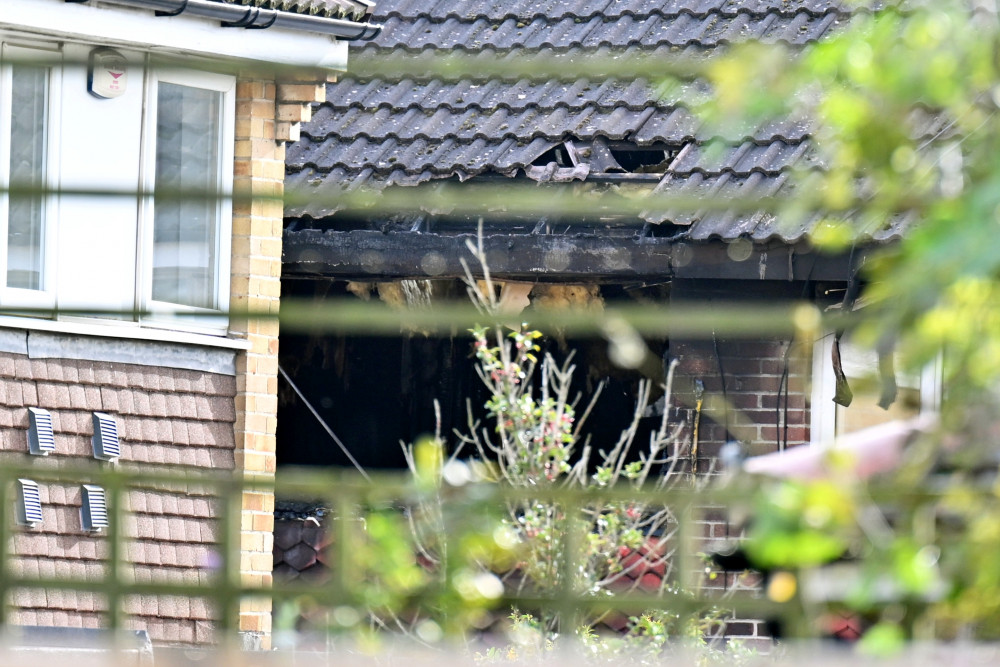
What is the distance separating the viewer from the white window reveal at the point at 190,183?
7453 millimetres

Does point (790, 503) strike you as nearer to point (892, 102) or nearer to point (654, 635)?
point (892, 102)

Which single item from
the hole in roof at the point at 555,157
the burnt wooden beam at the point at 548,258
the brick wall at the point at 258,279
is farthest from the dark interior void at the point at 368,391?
the hole in roof at the point at 555,157

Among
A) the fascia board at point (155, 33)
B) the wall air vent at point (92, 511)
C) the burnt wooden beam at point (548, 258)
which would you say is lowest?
the wall air vent at point (92, 511)

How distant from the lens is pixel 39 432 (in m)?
6.99

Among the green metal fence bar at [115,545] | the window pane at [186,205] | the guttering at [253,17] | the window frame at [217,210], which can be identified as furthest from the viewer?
the window pane at [186,205]

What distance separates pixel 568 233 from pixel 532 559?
2.55 metres

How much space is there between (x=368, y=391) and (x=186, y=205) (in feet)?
6.21

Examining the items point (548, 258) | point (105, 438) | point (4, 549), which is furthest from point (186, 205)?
point (4, 549)

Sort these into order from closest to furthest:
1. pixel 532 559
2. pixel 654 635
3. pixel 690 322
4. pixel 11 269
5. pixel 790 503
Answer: pixel 790 503 → pixel 690 322 → pixel 532 559 → pixel 654 635 → pixel 11 269

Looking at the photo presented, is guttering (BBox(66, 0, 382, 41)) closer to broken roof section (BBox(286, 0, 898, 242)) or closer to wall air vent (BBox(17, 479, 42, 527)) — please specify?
broken roof section (BBox(286, 0, 898, 242))

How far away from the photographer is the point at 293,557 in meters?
8.65

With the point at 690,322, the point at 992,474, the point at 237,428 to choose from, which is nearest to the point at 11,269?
the point at 237,428

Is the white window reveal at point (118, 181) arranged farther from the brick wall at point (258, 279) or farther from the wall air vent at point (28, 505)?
the wall air vent at point (28, 505)

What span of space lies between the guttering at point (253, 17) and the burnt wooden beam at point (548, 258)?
1.04m
